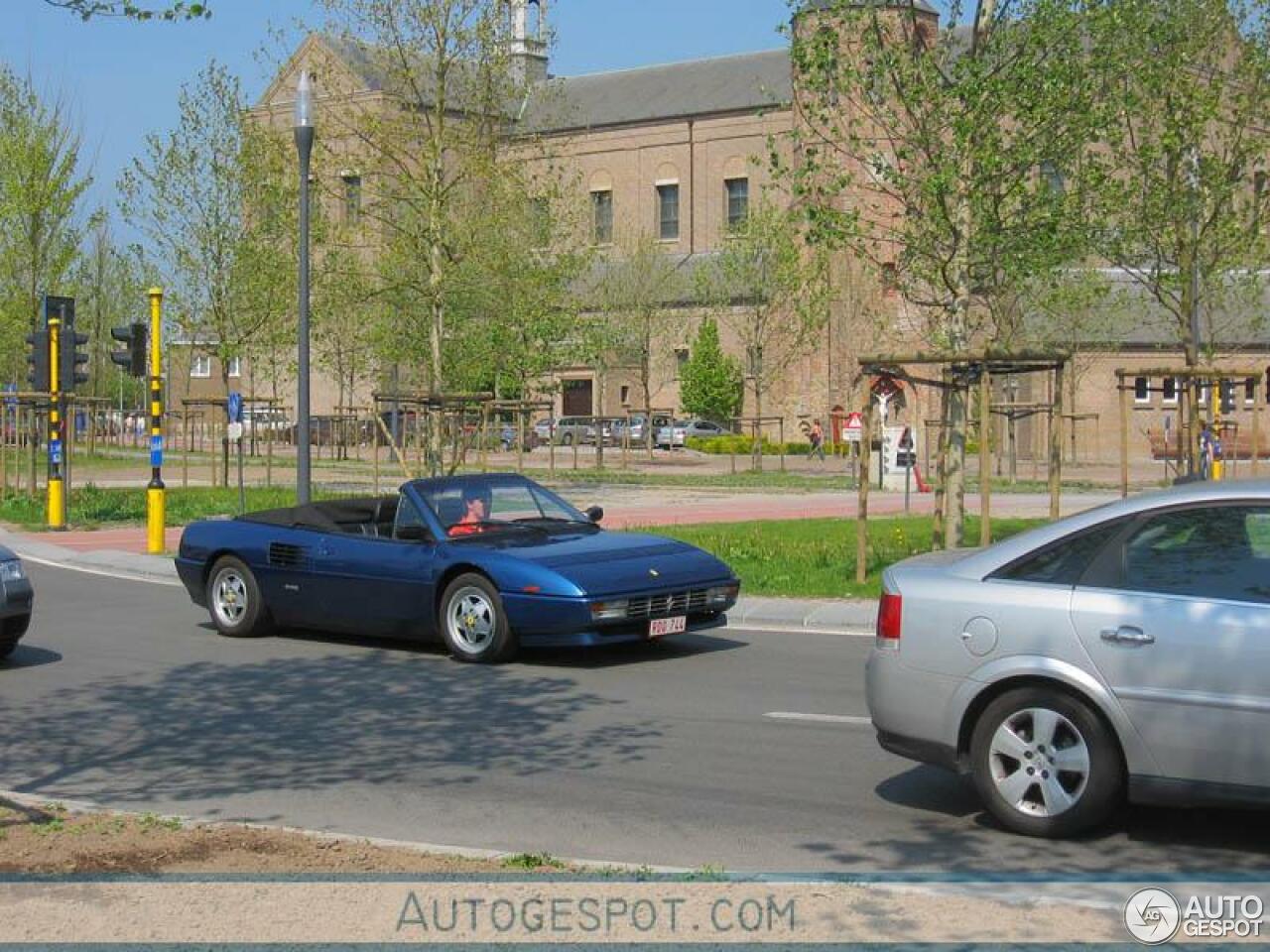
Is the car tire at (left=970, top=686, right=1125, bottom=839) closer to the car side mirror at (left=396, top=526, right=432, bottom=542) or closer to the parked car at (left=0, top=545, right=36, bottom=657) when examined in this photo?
the car side mirror at (left=396, top=526, right=432, bottom=542)

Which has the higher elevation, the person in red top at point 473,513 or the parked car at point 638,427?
the parked car at point 638,427

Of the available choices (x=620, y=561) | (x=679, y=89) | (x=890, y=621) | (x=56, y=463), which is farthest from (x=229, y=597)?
(x=679, y=89)

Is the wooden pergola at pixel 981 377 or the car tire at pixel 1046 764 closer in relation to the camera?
the car tire at pixel 1046 764

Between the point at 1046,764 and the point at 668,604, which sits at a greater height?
the point at 668,604

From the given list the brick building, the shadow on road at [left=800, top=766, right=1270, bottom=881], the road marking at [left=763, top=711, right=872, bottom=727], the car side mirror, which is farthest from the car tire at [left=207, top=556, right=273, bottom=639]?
the brick building

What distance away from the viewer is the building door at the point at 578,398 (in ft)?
263

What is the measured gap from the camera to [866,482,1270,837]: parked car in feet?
23.9

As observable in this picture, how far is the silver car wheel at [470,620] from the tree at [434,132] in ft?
69.2

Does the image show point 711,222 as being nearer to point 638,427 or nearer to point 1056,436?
point 638,427

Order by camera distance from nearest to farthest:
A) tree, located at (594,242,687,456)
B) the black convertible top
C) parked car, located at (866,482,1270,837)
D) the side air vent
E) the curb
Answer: the curb, parked car, located at (866,482,1270,837), the side air vent, the black convertible top, tree, located at (594,242,687,456)

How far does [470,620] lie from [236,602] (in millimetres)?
2877

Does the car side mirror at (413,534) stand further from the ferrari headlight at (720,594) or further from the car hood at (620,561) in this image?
the ferrari headlight at (720,594)

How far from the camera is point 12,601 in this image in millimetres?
13344

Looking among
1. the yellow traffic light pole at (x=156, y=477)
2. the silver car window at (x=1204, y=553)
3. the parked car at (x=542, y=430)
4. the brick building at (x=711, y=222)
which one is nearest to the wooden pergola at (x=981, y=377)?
the silver car window at (x=1204, y=553)
